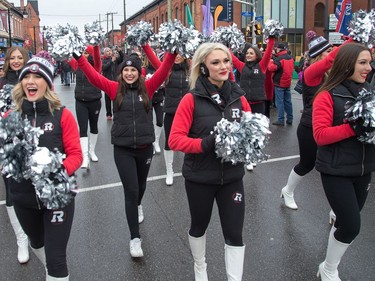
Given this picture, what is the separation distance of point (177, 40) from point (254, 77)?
140 inches

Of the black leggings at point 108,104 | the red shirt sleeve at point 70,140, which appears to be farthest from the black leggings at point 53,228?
A: the black leggings at point 108,104

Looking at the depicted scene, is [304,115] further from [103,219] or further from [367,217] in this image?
[103,219]

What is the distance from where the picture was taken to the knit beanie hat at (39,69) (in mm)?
2916

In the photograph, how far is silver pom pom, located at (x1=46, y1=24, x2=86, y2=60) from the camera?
12.1 ft

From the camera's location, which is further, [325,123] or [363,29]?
[363,29]

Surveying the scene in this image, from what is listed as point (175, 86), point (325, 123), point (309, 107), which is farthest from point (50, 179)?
point (175, 86)

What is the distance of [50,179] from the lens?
2.62 metres

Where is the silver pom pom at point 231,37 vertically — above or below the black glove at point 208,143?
above

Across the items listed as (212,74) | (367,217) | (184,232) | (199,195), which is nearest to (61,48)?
(212,74)

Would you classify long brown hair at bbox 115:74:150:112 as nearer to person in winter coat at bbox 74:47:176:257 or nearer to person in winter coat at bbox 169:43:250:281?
person in winter coat at bbox 74:47:176:257

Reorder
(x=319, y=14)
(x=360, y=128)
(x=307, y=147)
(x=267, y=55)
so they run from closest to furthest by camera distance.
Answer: (x=360, y=128)
(x=307, y=147)
(x=267, y=55)
(x=319, y=14)

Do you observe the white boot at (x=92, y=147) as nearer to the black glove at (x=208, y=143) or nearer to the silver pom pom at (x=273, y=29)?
the silver pom pom at (x=273, y=29)

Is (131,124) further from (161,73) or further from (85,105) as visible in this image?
(85,105)

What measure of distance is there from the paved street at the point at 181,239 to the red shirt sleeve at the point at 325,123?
4.10 feet
